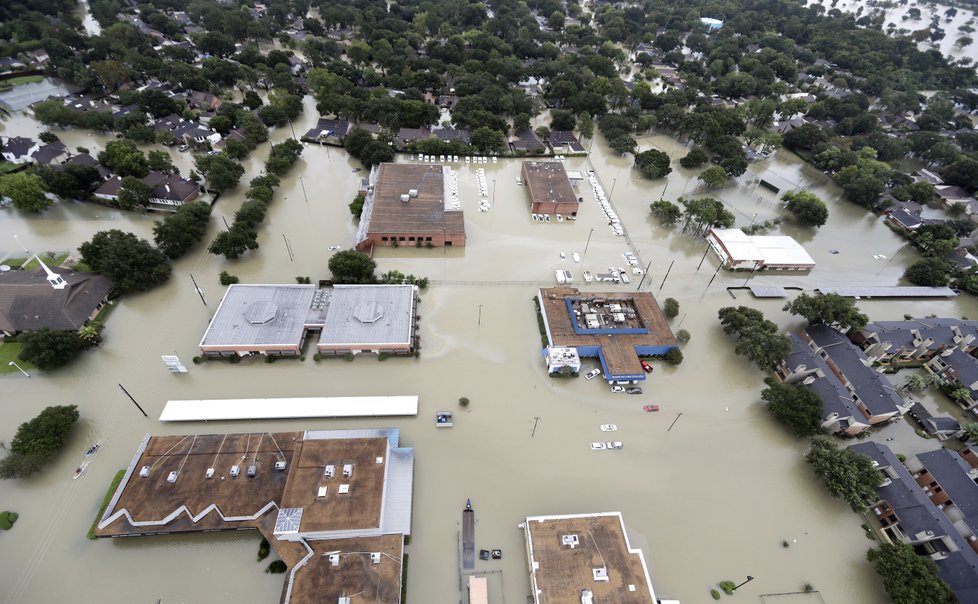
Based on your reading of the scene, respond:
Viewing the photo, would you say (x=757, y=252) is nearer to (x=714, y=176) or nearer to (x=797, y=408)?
(x=714, y=176)

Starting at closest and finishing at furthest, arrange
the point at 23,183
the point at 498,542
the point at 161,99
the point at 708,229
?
the point at 498,542 < the point at 23,183 < the point at 708,229 < the point at 161,99

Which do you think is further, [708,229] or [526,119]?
[526,119]

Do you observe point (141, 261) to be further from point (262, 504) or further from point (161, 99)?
point (161, 99)

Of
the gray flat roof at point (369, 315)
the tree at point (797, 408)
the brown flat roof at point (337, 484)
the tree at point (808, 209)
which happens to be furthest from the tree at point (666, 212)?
the brown flat roof at point (337, 484)

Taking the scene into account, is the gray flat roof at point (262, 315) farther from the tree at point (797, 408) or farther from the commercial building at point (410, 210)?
the tree at point (797, 408)

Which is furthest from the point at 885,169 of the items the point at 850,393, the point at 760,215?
the point at 850,393

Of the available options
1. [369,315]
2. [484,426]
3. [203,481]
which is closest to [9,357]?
[203,481]

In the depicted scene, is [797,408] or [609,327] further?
[609,327]
